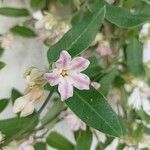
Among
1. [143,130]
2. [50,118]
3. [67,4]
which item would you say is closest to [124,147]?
[143,130]

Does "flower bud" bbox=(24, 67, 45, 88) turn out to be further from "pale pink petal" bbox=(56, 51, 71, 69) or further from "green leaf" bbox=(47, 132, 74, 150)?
"green leaf" bbox=(47, 132, 74, 150)

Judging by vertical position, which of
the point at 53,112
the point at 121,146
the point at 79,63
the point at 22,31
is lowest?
the point at 121,146

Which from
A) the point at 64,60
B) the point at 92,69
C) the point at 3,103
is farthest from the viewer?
the point at 3,103

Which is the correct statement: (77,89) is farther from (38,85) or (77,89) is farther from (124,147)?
(124,147)

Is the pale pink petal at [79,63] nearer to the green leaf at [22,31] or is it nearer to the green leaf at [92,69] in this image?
the green leaf at [92,69]

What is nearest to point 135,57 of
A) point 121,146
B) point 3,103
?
point 121,146

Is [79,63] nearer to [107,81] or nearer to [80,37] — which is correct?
[80,37]

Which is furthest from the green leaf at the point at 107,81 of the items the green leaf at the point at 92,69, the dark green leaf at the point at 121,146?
the dark green leaf at the point at 121,146
